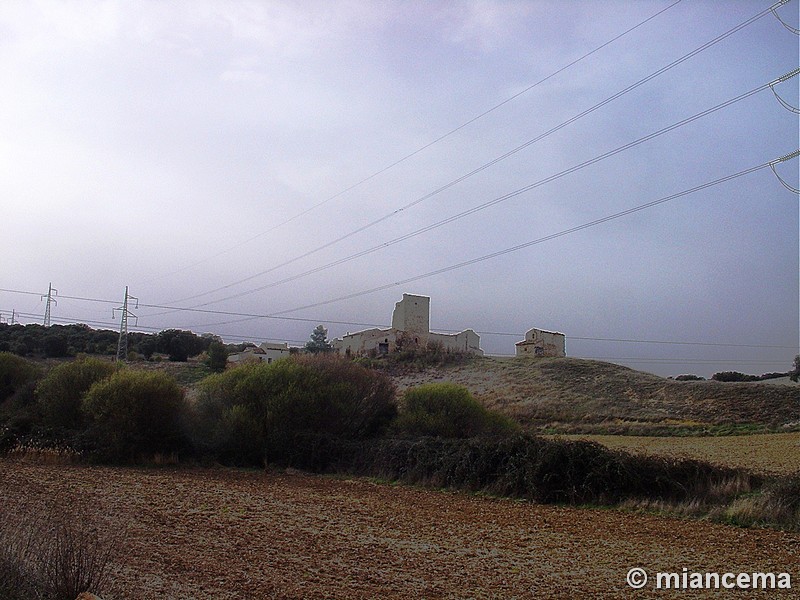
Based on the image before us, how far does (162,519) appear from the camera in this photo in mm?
12492

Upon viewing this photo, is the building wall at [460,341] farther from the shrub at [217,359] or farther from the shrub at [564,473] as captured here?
the shrub at [564,473]

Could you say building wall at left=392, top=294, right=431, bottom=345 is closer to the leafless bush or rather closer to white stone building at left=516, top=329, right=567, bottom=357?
white stone building at left=516, top=329, right=567, bottom=357

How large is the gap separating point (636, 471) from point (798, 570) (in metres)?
6.42

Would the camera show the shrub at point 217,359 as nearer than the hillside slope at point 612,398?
No

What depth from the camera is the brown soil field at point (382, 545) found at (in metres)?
8.08

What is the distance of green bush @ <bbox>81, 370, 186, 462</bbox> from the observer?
2375cm

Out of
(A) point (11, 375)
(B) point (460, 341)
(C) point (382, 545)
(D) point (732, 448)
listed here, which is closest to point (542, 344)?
(B) point (460, 341)

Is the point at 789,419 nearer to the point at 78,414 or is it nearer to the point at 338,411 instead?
the point at 338,411

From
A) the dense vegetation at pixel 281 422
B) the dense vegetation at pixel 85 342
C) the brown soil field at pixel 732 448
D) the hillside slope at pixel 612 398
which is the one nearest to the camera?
the brown soil field at pixel 732 448

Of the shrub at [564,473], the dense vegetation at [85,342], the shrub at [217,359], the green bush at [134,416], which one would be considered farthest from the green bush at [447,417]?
the dense vegetation at [85,342]

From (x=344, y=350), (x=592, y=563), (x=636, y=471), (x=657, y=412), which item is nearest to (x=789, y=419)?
(x=657, y=412)

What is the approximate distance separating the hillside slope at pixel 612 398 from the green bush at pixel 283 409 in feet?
39.7

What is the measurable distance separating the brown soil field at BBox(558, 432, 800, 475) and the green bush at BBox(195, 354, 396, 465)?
9.04 meters

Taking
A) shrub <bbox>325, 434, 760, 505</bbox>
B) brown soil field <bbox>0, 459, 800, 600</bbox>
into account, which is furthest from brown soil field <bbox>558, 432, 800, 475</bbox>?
brown soil field <bbox>0, 459, 800, 600</bbox>
